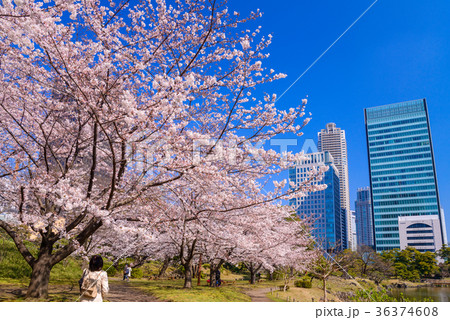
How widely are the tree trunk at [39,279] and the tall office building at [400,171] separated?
347 feet

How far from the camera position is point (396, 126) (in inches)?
4227

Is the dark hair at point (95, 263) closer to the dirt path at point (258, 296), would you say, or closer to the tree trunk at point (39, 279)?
the tree trunk at point (39, 279)

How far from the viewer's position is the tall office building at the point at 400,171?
97.0 metres

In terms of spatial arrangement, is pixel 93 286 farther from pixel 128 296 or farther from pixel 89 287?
pixel 128 296

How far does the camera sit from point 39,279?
784cm

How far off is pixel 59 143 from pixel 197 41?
5361 millimetres

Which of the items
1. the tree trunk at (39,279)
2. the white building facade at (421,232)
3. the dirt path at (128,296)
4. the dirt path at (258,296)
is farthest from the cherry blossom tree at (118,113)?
the white building facade at (421,232)

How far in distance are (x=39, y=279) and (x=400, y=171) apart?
367ft

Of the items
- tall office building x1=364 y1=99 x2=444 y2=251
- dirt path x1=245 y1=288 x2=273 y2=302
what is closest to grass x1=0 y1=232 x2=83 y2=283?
dirt path x1=245 y1=288 x2=273 y2=302

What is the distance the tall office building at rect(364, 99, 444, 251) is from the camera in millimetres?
97000

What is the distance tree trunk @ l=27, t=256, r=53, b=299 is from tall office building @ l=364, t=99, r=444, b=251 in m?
106
